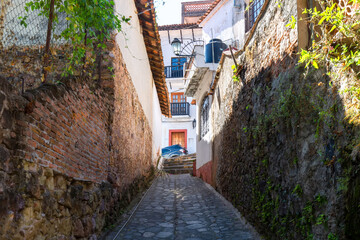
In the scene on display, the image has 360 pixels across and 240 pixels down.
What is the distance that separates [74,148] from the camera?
446cm

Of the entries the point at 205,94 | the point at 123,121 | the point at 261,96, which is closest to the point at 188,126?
the point at 205,94

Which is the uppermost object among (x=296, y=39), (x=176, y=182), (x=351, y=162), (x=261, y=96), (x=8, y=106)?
(x=296, y=39)

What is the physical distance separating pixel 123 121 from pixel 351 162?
531 centimetres

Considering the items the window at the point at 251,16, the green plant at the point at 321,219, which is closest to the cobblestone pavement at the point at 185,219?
the green plant at the point at 321,219

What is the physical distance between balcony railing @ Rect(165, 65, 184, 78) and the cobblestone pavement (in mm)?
15730

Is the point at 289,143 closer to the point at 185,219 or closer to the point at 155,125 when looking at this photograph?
the point at 185,219

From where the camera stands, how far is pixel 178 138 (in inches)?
1009

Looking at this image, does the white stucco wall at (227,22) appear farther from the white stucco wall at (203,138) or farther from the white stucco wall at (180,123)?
the white stucco wall at (180,123)

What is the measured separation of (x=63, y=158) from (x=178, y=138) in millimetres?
21641

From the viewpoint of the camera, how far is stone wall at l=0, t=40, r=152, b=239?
2867 millimetres

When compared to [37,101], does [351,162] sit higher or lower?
lower

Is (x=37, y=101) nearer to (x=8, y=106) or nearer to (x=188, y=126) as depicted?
(x=8, y=106)

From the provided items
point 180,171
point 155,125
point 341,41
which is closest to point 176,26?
point 155,125

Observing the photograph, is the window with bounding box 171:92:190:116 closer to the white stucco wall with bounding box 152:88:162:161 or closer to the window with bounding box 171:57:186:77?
the window with bounding box 171:57:186:77
